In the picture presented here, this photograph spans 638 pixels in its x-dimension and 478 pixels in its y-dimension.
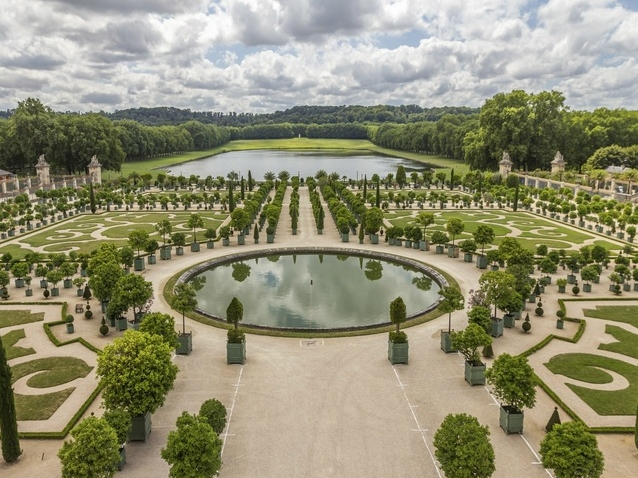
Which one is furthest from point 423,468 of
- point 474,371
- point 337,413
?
point 474,371

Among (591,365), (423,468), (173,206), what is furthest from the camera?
(173,206)

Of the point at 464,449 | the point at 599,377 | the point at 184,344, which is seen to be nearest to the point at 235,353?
the point at 184,344

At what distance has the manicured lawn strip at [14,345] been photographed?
2280 centimetres

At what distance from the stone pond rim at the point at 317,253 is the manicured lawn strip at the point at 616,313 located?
27.4 ft

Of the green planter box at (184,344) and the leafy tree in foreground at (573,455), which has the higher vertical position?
the leafy tree in foreground at (573,455)

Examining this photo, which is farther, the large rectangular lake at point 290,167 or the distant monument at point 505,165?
the large rectangular lake at point 290,167

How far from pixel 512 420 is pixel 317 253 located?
27255 mm

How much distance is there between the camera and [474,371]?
65.0 feet

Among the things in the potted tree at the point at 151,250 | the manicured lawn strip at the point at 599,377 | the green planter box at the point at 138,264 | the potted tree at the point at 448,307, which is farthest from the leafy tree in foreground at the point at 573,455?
the potted tree at the point at 151,250

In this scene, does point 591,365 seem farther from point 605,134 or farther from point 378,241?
point 605,134

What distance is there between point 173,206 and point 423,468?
5960cm

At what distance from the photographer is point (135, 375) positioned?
51.8ft

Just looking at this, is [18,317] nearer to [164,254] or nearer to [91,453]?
[164,254]

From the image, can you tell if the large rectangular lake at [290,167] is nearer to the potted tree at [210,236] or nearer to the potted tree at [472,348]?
the potted tree at [210,236]
